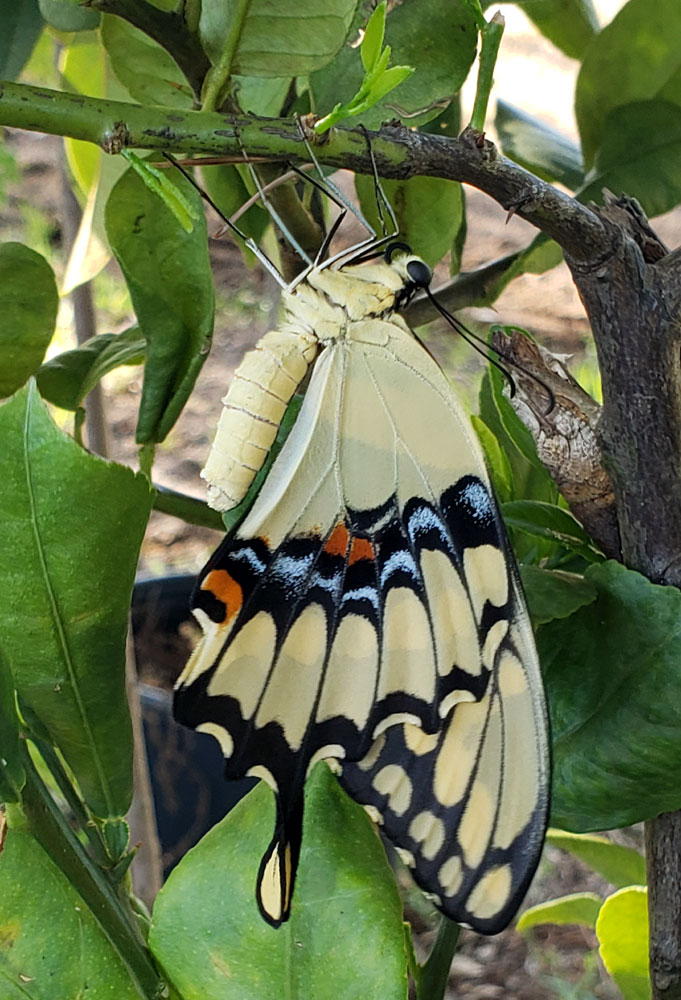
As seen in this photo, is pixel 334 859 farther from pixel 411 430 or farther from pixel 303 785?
pixel 411 430

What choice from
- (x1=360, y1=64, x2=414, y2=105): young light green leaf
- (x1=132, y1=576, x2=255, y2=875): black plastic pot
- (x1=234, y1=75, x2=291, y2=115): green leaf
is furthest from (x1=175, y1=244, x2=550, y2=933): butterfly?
(x1=132, y1=576, x2=255, y2=875): black plastic pot

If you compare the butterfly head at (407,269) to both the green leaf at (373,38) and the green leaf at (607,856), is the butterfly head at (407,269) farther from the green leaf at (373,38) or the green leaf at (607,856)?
the green leaf at (607,856)

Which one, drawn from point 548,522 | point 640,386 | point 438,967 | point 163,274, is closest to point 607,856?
point 438,967

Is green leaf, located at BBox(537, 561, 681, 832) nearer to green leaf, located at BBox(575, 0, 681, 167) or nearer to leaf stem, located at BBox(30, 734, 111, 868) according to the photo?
leaf stem, located at BBox(30, 734, 111, 868)

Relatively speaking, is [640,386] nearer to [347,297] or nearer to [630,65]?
[347,297]

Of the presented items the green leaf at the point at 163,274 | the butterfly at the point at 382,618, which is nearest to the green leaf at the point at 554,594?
the butterfly at the point at 382,618

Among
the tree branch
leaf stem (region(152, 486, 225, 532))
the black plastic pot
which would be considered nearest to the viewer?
the tree branch
